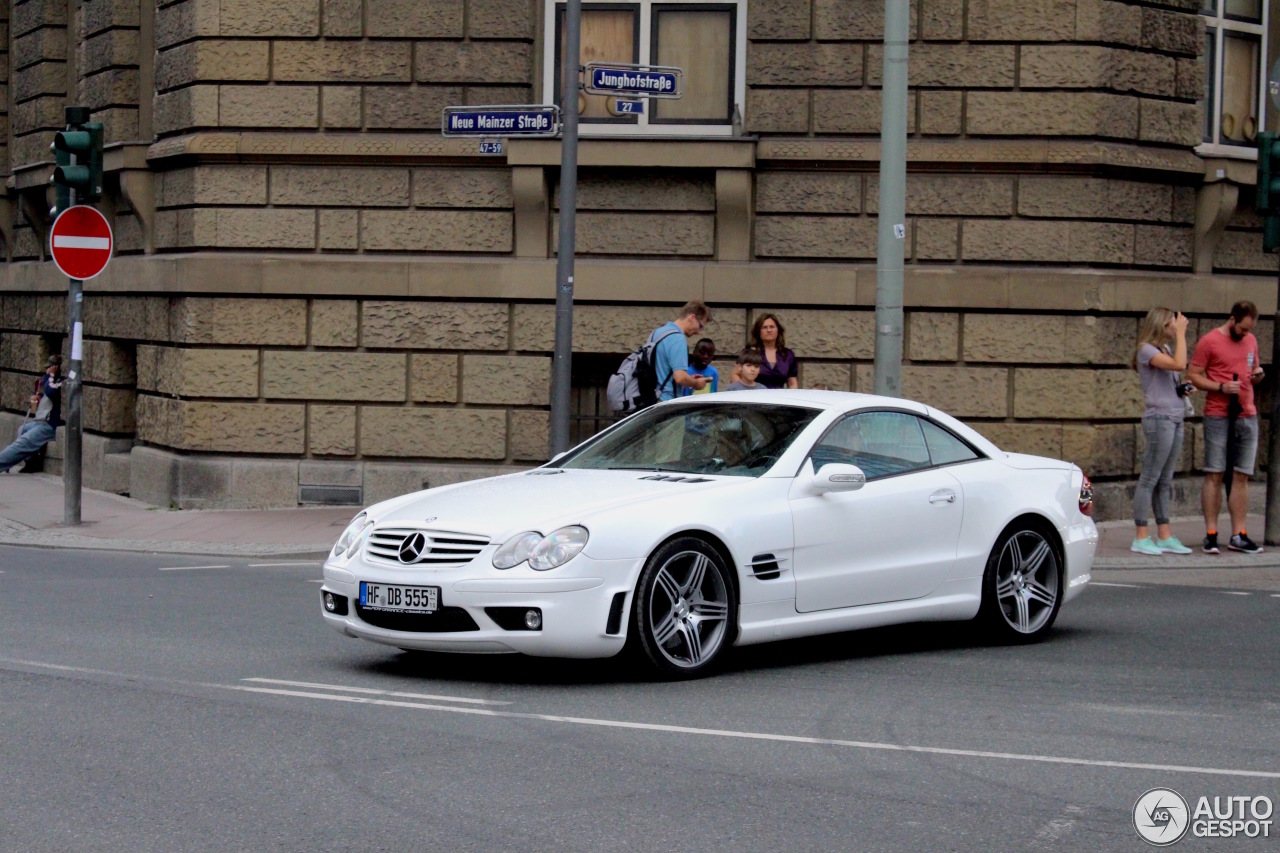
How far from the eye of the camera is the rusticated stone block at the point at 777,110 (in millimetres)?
16156

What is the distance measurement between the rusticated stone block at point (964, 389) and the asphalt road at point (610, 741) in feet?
19.5

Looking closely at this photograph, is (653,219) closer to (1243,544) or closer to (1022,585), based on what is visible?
(1243,544)

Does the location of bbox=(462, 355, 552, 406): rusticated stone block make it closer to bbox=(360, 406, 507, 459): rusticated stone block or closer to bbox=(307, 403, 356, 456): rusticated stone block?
bbox=(360, 406, 507, 459): rusticated stone block

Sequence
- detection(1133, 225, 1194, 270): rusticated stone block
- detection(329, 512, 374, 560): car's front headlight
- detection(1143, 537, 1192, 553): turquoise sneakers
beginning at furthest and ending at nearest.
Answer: detection(1133, 225, 1194, 270): rusticated stone block, detection(1143, 537, 1192, 553): turquoise sneakers, detection(329, 512, 374, 560): car's front headlight

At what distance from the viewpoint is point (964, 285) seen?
52.6 feet

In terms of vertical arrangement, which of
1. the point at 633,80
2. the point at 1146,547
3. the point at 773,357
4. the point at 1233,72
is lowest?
the point at 1146,547

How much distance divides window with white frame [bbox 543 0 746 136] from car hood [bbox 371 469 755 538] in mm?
8242

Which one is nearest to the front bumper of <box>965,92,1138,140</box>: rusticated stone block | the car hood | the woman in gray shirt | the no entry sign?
the car hood

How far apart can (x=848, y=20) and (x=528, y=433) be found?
4628 millimetres

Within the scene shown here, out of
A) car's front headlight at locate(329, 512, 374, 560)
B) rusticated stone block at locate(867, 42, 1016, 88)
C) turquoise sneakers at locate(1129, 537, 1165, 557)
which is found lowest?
turquoise sneakers at locate(1129, 537, 1165, 557)

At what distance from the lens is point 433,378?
54.7 ft

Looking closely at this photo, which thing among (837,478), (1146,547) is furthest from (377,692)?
(1146,547)

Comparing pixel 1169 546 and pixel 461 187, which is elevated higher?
pixel 461 187

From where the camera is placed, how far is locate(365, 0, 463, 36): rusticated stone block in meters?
16.5
